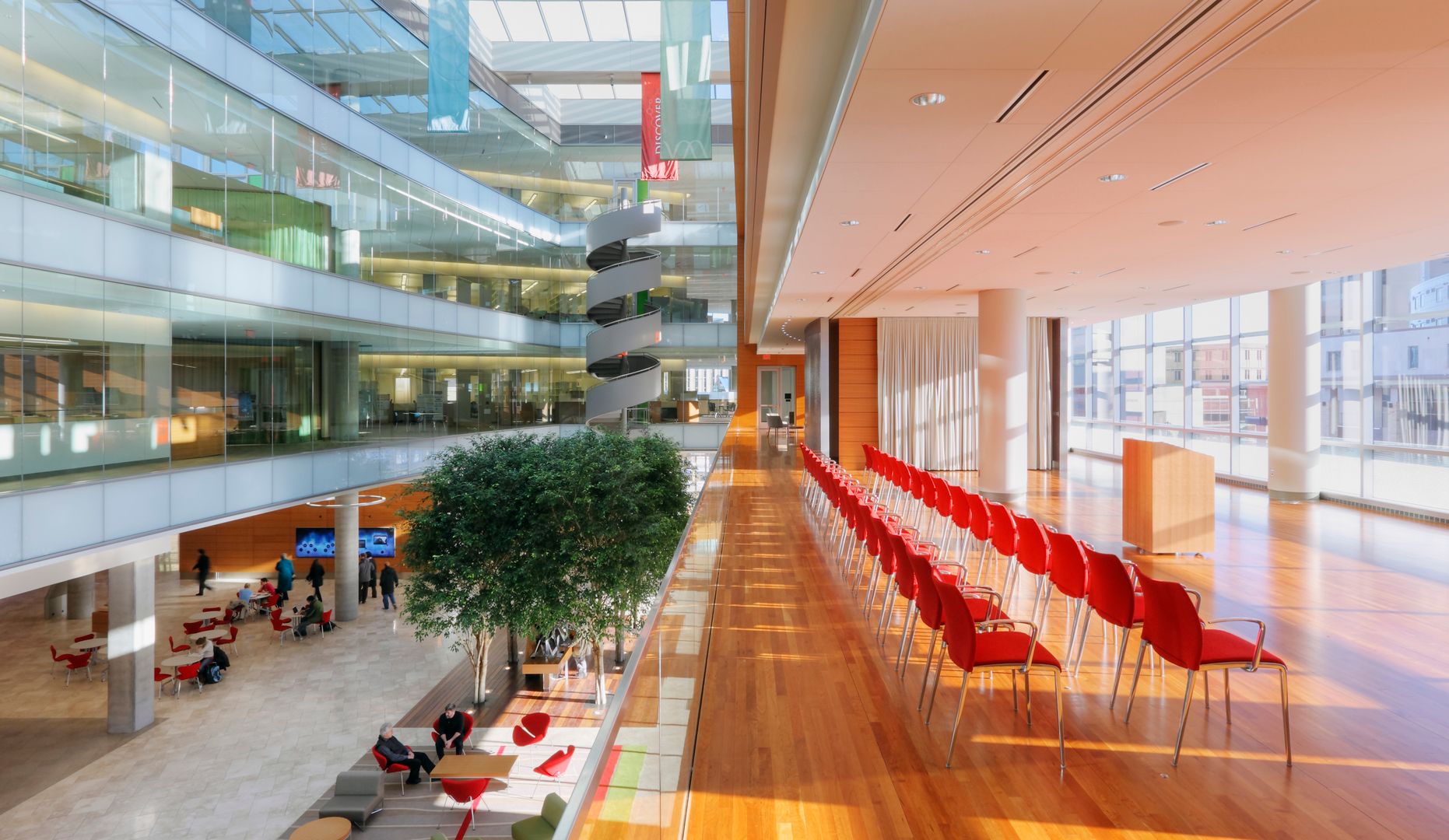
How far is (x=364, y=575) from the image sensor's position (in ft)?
61.0

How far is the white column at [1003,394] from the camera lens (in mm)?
11102

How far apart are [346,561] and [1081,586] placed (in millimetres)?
16362

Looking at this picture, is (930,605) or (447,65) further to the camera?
(447,65)

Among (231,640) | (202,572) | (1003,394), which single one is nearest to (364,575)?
(231,640)

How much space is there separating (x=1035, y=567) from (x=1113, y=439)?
51.4ft

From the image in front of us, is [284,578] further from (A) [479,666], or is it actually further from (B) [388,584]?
(A) [479,666]

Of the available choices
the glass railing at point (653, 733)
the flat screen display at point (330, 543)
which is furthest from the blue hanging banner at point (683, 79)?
the flat screen display at point (330, 543)

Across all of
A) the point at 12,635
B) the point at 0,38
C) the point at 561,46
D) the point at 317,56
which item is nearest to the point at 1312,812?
the point at 0,38

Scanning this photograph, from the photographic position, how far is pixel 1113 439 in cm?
1902

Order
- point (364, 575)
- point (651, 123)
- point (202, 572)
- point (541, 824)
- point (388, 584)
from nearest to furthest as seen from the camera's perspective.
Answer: point (541, 824)
point (651, 123)
point (388, 584)
point (364, 575)
point (202, 572)

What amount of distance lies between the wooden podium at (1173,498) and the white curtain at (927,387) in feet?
25.7

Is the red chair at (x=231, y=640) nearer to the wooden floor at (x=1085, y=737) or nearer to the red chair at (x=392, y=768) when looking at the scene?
the red chair at (x=392, y=768)

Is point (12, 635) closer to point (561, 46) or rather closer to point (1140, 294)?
point (561, 46)

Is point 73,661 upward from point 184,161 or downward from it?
A: downward
